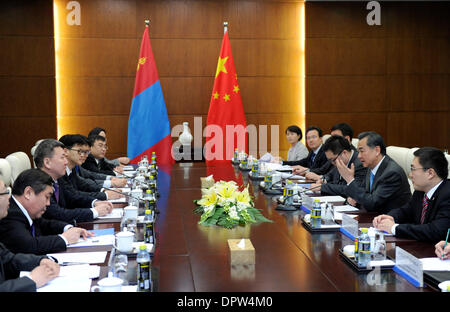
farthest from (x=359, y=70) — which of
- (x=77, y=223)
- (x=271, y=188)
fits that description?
(x=77, y=223)

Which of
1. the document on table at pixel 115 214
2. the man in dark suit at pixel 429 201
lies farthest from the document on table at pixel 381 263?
the document on table at pixel 115 214

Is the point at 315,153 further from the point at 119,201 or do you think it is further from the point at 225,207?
the point at 225,207

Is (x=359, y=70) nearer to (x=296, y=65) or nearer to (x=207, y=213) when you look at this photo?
(x=296, y=65)

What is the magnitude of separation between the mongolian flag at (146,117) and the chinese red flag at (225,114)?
2.25ft

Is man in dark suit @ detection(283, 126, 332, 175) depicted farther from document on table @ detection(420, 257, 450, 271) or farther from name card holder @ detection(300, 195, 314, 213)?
document on table @ detection(420, 257, 450, 271)

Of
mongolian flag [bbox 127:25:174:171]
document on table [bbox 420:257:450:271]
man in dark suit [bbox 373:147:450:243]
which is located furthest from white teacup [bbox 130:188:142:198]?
mongolian flag [bbox 127:25:174:171]

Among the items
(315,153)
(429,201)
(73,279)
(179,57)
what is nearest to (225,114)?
(179,57)

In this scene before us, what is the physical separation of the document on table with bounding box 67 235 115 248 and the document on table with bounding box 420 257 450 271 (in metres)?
1.47

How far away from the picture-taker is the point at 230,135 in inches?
290

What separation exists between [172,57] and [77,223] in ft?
16.5

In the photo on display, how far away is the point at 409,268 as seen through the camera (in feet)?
6.11

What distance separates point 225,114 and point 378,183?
4270mm

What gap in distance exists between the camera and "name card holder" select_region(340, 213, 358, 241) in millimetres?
2446

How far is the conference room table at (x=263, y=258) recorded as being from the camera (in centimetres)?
181
